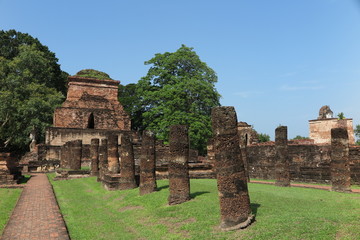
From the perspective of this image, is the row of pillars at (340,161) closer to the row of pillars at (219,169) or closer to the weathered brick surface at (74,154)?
the row of pillars at (219,169)

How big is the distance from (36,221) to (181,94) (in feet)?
70.7

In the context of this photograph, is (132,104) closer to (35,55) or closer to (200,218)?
(35,55)

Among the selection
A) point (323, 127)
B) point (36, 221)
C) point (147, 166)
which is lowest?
point (36, 221)

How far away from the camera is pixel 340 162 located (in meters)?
12.2

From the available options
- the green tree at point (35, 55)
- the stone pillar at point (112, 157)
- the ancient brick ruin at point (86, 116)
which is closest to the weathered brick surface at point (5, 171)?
the stone pillar at point (112, 157)

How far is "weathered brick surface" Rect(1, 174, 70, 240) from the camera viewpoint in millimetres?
7559

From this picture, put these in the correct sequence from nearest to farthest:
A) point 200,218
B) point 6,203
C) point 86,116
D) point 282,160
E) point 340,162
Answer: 1. point 200,218
2. point 6,203
3. point 340,162
4. point 282,160
5. point 86,116

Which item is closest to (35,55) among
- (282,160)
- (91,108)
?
(91,108)

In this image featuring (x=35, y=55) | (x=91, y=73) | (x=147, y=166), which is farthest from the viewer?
(x=91, y=73)

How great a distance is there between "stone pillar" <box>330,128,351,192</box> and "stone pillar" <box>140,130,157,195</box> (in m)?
6.79

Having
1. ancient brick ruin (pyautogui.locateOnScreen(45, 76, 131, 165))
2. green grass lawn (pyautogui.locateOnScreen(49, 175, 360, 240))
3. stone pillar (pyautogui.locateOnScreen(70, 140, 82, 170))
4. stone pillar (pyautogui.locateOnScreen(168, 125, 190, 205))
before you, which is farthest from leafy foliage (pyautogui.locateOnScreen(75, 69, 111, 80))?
stone pillar (pyautogui.locateOnScreen(168, 125, 190, 205))

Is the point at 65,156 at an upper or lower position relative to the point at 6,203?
upper

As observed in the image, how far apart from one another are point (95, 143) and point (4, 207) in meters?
11.1

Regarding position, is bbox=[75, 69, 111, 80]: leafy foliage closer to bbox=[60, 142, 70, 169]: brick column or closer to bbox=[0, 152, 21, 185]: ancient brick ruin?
bbox=[60, 142, 70, 169]: brick column
